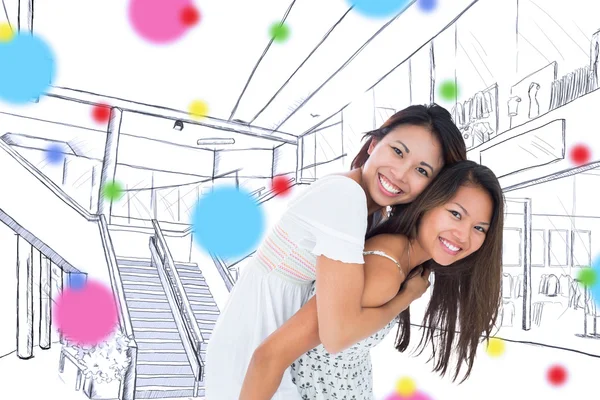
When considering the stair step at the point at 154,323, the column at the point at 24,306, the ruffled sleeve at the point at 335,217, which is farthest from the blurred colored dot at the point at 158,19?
the ruffled sleeve at the point at 335,217

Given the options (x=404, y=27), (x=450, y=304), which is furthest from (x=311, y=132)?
(x=450, y=304)

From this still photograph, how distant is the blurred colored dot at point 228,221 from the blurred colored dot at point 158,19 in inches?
51.5

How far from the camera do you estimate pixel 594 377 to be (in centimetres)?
253

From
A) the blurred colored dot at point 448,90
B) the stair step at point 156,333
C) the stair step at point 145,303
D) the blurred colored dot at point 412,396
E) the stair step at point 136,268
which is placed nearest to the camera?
the blurred colored dot at point 448,90

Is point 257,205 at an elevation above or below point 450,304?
above

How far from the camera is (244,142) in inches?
230

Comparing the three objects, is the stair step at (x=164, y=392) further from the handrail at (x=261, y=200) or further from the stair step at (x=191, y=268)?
the stair step at (x=191, y=268)

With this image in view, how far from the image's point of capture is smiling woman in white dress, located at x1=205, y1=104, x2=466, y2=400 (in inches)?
53.6

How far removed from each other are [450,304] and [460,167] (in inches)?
17.3

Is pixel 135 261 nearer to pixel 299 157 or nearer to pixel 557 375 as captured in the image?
pixel 299 157

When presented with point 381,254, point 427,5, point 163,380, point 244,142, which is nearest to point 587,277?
point 381,254

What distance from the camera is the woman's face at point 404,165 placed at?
5.22ft

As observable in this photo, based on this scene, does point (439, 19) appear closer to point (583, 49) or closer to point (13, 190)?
point (583, 49)

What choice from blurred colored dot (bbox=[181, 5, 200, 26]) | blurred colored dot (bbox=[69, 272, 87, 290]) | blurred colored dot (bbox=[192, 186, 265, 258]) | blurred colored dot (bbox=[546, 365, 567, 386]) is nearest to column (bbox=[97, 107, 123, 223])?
blurred colored dot (bbox=[69, 272, 87, 290])
